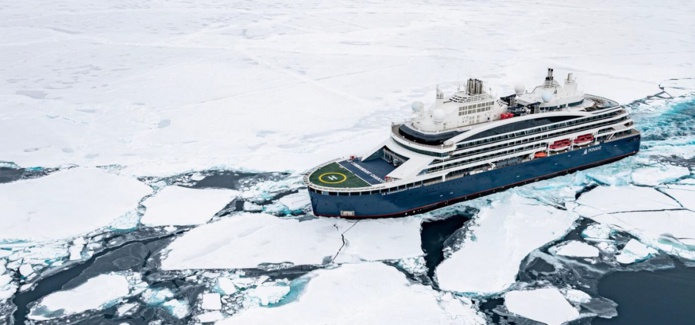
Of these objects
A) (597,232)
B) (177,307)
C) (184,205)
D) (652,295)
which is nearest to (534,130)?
(597,232)

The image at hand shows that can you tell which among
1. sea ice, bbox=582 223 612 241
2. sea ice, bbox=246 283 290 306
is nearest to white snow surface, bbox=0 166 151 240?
sea ice, bbox=246 283 290 306

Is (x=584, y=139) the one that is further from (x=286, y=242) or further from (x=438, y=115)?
(x=286, y=242)

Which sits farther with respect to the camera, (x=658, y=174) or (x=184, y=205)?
(x=658, y=174)

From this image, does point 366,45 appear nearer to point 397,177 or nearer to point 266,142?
point 266,142

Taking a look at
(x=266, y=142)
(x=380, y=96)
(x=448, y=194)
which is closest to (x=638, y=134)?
(x=448, y=194)

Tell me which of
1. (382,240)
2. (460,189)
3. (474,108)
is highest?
(474,108)

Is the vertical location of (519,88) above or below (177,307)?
above
